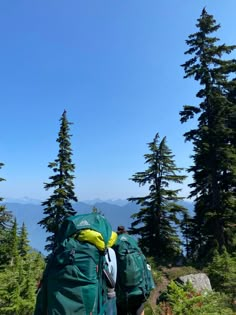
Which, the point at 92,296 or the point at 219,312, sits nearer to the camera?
the point at 92,296

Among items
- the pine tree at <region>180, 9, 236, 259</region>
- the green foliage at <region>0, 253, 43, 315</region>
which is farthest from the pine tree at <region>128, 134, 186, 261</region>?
the green foliage at <region>0, 253, 43, 315</region>

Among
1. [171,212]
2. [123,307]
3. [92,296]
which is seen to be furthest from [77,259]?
[171,212]

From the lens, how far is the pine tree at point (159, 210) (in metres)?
26.3

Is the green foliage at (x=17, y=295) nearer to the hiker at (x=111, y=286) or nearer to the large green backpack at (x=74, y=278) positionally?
the hiker at (x=111, y=286)

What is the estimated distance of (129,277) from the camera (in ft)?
15.2

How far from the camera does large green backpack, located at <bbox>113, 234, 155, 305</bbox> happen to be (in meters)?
4.63

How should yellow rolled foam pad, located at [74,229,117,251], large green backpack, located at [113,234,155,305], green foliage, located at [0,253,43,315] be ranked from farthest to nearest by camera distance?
green foliage, located at [0,253,43,315] < large green backpack, located at [113,234,155,305] < yellow rolled foam pad, located at [74,229,117,251]

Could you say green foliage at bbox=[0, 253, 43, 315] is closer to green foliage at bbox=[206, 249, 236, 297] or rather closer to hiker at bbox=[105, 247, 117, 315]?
hiker at bbox=[105, 247, 117, 315]

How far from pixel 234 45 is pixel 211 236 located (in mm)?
13996

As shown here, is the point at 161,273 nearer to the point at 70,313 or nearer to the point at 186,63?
the point at 186,63

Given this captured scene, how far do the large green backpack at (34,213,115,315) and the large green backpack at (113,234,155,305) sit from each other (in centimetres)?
99

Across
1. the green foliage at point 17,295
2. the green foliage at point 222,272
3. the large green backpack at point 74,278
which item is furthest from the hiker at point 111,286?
the green foliage at point 222,272

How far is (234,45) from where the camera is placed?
23.1m

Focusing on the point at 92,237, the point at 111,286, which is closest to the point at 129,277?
the point at 111,286
